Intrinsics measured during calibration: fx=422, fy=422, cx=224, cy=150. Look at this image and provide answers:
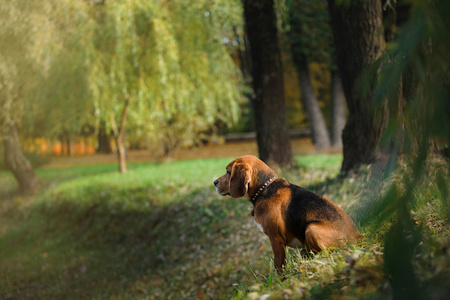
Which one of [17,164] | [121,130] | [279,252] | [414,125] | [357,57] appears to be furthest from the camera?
[17,164]

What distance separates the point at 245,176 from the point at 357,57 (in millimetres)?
4340

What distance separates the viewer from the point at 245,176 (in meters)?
3.70

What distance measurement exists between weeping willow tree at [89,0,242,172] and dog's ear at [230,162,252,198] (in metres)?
9.03

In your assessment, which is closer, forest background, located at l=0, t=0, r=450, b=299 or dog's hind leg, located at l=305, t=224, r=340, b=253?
forest background, located at l=0, t=0, r=450, b=299

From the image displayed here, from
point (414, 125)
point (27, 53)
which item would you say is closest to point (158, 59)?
point (27, 53)

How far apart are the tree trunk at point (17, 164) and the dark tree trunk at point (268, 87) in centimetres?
1193

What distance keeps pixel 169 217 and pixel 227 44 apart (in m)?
8.01

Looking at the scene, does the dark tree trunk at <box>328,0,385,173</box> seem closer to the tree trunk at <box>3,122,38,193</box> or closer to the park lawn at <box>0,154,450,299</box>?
the park lawn at <box>0,154,450,299</box>

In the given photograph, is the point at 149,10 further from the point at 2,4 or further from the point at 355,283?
the point at 355,283

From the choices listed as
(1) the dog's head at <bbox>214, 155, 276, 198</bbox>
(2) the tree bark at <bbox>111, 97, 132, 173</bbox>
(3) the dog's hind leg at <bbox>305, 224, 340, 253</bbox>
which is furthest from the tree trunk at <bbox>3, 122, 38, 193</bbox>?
(3) the dog's hind leg at <bbox>305, 224, 340, 253</bbox>

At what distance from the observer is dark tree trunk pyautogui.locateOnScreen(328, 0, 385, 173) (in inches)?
271

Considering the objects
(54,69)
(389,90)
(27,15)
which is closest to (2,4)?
(27,15)

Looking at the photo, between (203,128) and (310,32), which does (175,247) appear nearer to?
(203,128)

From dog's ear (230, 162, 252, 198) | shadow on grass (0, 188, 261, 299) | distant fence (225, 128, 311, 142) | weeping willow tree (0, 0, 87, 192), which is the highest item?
weeping willow tree (0, 0, 87, 192)
